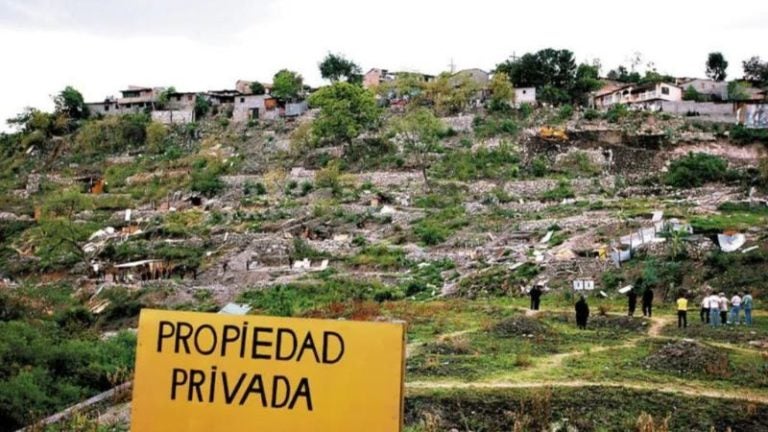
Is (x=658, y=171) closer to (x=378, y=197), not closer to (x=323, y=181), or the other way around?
(x=378, y=197)

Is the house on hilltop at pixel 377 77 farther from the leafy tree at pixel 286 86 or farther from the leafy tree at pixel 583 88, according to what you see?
the leafy tree at pixel 583 88

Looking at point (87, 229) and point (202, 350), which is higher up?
point (202, 350)

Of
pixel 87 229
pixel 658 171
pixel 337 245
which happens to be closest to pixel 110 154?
pixel 87 229

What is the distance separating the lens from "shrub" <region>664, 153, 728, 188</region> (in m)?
34.3

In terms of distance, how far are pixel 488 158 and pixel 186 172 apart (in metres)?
17.7

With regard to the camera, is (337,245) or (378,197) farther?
(378,197)

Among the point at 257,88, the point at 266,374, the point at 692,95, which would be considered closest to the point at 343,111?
the point at 257,88

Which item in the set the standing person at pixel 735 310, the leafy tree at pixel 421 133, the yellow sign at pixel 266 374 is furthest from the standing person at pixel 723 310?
the leafy tree at pixel 421 133

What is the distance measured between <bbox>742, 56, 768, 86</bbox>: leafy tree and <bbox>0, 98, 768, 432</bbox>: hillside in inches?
796

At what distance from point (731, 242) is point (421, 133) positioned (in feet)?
68.2

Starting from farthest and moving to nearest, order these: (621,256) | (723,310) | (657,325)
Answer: (621,256)
(657,325)
(723,310)

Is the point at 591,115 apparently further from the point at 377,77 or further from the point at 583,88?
the point at 377,77

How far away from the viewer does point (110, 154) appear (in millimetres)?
50594

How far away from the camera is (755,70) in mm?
59750
